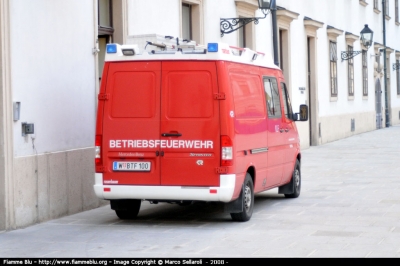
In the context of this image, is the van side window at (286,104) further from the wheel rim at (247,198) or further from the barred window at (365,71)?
the barred window at (365,71)

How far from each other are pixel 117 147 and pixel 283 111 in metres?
3.41

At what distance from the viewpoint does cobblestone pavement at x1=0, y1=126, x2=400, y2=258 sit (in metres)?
8.91

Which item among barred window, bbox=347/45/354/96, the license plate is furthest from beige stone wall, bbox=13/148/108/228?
barred window, bbox=347/45/354/96

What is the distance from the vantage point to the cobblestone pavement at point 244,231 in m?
8.91

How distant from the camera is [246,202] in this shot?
447 inches

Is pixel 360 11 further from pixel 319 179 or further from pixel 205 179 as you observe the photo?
pixel 205 179

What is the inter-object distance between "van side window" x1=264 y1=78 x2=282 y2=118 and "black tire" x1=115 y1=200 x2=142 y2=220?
2376 millimetres

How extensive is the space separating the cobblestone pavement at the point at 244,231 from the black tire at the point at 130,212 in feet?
0.36

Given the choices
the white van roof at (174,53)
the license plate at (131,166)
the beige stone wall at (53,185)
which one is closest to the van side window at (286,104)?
the white van roof at (174,53)

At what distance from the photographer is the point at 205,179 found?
10.6 metres

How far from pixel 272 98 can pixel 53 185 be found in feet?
11.4

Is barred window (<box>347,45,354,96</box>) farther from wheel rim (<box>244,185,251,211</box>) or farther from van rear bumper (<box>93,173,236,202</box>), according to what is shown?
van rear bumper (<box>93,173,236,202</box>)

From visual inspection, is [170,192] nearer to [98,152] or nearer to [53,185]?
[98,152]

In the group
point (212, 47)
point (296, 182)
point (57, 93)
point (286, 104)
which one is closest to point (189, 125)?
point (212, 47)
